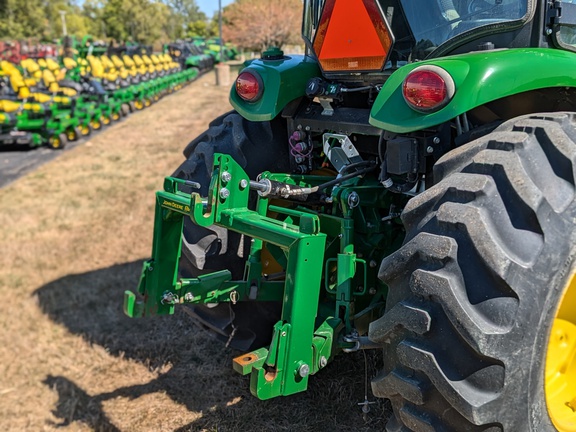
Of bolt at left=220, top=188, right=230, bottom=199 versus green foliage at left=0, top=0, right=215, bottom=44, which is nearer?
bolt at left=220, top=188, right=230, bottom=199

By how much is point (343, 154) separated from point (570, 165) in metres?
1.16

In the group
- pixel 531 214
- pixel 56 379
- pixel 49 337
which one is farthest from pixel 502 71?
pixel 49 337

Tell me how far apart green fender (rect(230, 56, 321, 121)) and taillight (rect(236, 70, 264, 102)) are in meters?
0.02

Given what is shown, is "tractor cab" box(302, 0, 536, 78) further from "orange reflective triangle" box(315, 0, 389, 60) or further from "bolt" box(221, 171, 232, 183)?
"bolt" box(221, 171, 232, 183)

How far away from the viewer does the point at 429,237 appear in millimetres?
1764

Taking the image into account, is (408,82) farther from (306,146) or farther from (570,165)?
(306,146)

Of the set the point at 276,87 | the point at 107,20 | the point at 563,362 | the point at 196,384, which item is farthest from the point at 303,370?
the point at 107,20

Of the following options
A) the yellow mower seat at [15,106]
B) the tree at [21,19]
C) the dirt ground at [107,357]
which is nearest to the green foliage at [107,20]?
the tree at [21,19]

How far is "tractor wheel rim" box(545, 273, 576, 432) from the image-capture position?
215 cm

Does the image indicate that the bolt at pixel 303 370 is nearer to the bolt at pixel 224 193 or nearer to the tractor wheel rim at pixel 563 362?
the bolt at pixel 224 193

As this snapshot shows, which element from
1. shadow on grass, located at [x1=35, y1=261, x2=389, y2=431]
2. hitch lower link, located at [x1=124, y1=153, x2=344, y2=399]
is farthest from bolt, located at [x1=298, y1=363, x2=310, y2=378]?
shadow on grass, located at [x1=35, y1=261, x2=389, y2=431]

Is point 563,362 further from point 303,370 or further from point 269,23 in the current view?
point 269,23

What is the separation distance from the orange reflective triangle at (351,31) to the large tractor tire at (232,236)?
1.77 ft

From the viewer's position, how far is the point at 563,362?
2203 millimetres
